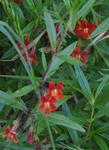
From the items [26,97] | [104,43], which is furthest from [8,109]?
[104,43]

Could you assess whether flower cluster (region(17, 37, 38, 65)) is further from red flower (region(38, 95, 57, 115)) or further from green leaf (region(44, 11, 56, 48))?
red flower (region(38, 95, 57, 115))

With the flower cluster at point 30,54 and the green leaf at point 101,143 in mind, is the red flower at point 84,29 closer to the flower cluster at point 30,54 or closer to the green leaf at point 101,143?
the flower cluster at point 30,54

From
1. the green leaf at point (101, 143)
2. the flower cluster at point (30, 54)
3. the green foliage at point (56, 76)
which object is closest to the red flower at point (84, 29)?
the green foliage at point (56, 76)

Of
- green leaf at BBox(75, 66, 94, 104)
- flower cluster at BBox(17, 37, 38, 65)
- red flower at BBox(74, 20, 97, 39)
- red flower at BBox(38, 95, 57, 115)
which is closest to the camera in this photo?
red flower at BBox(38, 95, 57, 115)

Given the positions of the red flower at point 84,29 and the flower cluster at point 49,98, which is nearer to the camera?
the flower cluster at point 49,98

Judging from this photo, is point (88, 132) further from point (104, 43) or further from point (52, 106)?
point (104, 43)

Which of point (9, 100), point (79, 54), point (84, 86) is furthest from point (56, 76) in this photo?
point (9, 100)

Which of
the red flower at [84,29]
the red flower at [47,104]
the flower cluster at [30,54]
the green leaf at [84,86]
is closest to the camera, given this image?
the red flower at [47,104]

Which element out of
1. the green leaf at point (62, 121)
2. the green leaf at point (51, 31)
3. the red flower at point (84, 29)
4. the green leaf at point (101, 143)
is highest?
the green leaf at point (51, 31)

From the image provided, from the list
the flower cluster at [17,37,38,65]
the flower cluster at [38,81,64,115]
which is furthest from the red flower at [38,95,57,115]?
the flower cluster at [17,37,38,65]

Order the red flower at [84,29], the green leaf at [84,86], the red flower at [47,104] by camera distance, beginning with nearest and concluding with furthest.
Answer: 1. the red flower at [47,104]
2. the green leaf at [84,86]
3. the red flower at [84,29]

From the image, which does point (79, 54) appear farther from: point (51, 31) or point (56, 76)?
point (51, 31)

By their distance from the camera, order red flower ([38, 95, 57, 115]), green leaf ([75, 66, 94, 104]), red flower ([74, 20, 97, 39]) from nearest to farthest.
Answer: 1. red flower ([38, 95, 57, 115])
2. green leaf ([75, 66, 94, 104])
3. red flower ([74, 20, 97, 39])
